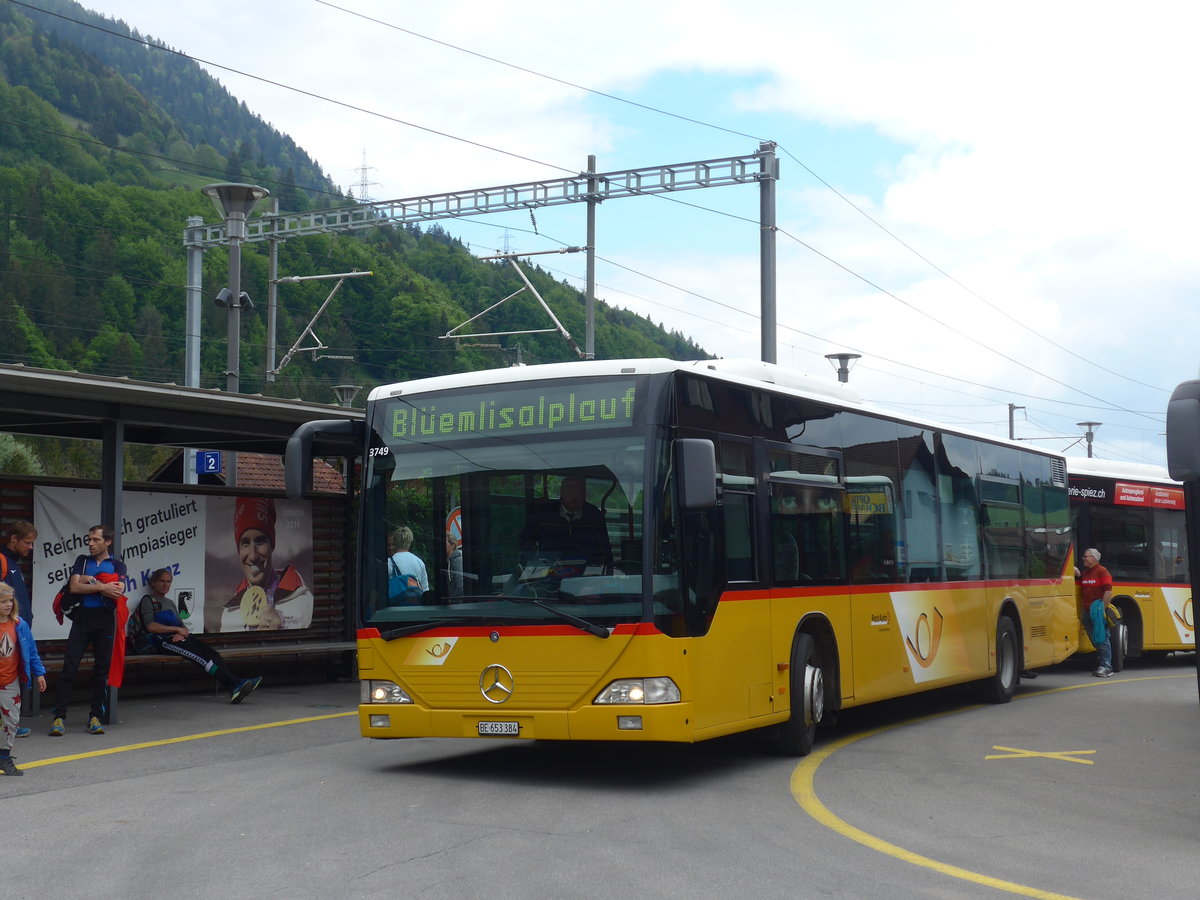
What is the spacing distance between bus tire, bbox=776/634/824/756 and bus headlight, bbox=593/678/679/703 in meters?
2.00

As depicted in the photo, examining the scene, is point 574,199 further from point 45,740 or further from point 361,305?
point 361,305

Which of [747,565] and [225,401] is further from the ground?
[225,401]

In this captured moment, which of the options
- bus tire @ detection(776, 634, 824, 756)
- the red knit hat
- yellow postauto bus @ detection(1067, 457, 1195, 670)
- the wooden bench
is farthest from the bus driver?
yellow postauto bus @ detection(1067, 457, 1195, 670)

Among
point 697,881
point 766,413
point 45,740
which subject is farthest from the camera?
point 45,740

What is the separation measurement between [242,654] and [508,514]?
7350 mm

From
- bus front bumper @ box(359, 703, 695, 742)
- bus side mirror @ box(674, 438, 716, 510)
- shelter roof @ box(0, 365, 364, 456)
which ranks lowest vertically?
A: bus front bumper @ box(359, 703, 695, 742)

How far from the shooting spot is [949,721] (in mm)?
14453

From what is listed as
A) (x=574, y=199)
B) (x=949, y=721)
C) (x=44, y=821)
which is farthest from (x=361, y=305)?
(x=44, y=821)

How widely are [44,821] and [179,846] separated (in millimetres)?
1344

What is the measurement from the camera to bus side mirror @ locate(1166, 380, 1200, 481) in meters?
7.74

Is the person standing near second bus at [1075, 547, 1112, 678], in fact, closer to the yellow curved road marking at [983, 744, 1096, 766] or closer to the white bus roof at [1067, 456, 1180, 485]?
the white bus roof at [1067, 456, 1180, 485]

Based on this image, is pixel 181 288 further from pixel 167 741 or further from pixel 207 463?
pixel 167 741

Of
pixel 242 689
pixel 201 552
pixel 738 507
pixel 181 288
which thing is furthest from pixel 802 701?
pixel 181 288

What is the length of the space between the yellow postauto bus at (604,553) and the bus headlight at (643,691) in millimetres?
10
